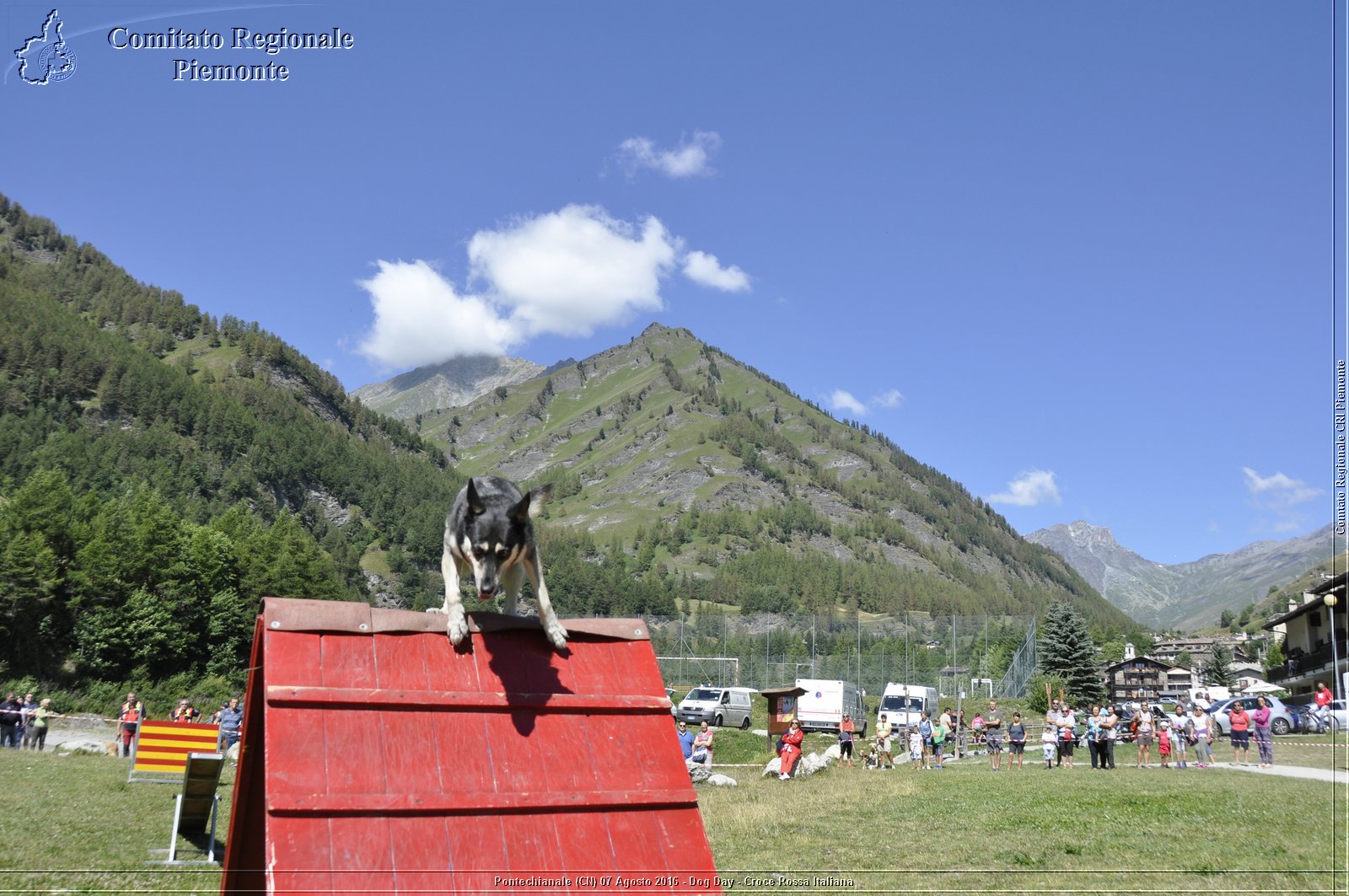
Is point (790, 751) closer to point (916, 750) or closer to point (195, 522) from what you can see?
point (916, 750)

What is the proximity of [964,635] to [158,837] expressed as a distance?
185 feet

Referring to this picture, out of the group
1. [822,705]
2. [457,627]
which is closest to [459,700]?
[457,627]

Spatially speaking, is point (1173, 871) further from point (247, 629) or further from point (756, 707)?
point (247, 629)

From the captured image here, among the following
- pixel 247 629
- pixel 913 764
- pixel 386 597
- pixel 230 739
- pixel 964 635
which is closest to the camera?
pixel 230 739

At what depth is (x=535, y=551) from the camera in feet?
22.4

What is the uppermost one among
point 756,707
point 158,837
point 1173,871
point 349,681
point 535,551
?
Answer: point 535,551

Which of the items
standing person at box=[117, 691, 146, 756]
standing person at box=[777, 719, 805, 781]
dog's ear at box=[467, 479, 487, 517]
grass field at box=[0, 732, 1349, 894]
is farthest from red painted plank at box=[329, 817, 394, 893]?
standing person at box=[117, 691, 146, 756]

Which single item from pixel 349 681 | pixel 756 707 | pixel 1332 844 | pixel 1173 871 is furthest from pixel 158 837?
pixel 756 707

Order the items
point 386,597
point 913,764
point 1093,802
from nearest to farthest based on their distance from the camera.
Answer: point 1093,802
point 913,764
point 386,597

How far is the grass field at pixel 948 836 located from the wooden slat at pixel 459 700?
140 inches

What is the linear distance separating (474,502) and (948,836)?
29.8ft

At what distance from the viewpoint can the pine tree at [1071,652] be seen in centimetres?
6725

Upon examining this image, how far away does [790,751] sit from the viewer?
2436 centimetres

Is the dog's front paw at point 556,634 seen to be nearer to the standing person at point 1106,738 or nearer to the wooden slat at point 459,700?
the wooden slat at point 459,700
